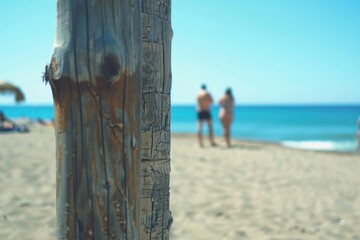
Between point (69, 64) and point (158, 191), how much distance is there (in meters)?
0.73

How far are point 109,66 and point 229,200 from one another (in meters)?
3.67

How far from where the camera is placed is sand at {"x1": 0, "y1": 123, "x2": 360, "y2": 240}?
3338 mm

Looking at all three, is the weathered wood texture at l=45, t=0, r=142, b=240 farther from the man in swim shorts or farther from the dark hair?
the dark hair

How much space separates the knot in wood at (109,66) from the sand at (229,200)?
228 cm

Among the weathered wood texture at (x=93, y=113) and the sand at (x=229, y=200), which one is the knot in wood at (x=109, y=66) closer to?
the weathered wood texture at (x=93, y=113)

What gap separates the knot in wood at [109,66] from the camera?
3.52ft

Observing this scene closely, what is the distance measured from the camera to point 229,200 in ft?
14.6

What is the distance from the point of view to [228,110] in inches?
406

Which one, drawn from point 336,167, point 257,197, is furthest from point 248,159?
point 257,197

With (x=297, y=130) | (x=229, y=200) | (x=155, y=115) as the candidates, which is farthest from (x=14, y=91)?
(x=297, y=130)

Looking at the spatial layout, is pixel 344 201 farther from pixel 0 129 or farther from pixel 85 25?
pixel 0 129

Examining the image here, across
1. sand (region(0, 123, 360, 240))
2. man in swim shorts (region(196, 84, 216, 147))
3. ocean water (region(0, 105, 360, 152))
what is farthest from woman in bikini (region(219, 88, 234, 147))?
ocean water (region(0, 105, 360, 152))

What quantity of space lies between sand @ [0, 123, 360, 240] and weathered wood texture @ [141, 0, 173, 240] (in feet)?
5.64

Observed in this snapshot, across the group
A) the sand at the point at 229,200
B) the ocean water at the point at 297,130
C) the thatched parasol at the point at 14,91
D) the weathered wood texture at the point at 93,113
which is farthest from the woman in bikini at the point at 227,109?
the weathered wood texture at the point at 93,113
